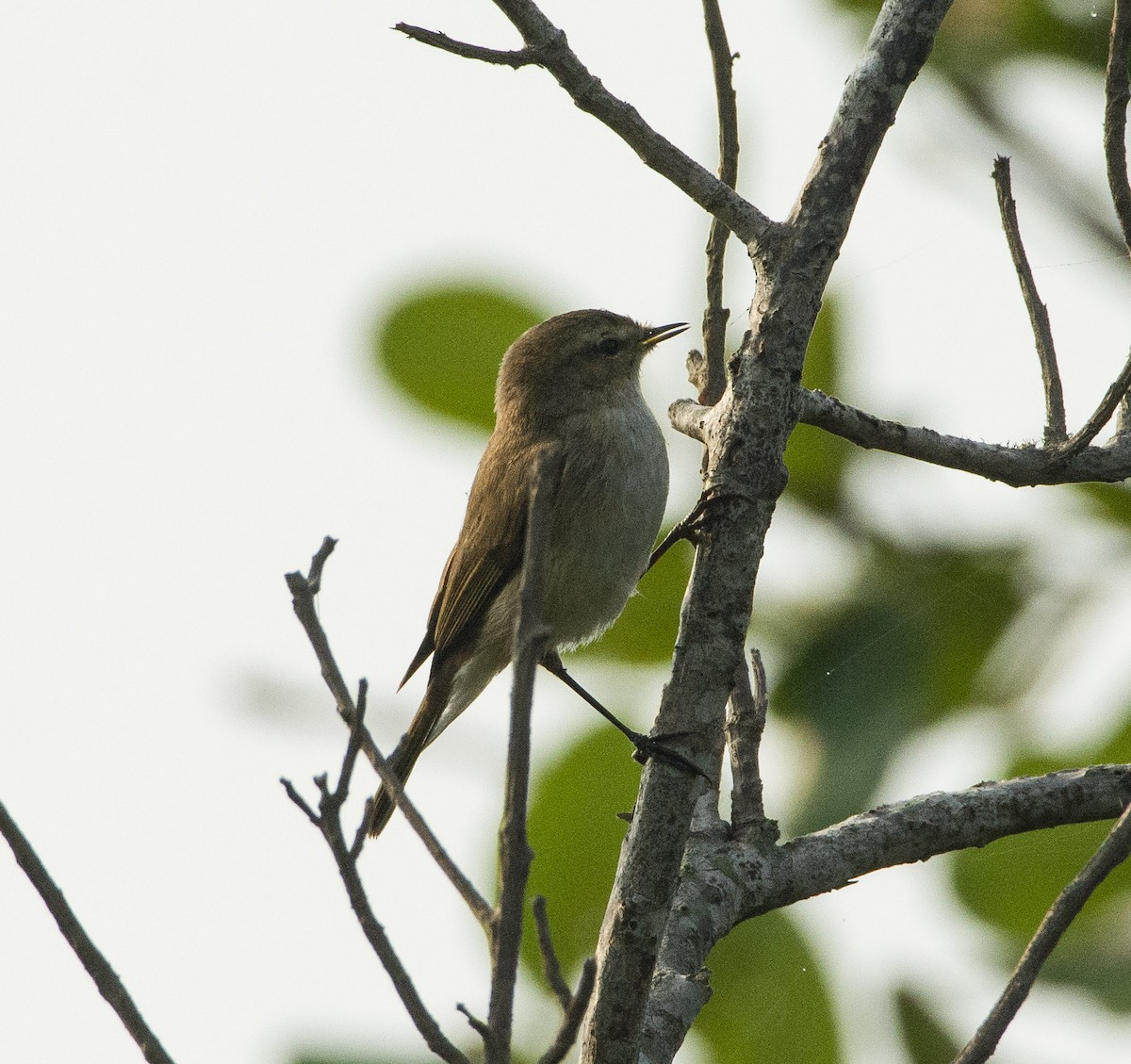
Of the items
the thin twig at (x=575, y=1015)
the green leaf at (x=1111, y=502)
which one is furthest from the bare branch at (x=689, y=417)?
the thin twig at (x=575, y=1015)

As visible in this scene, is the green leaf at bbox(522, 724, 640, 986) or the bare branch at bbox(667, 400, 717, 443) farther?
the bare branch at bbox(667, 400, 717, 443)

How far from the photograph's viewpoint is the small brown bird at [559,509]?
442 cm

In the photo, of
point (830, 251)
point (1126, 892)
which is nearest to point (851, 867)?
point (1126, 892)

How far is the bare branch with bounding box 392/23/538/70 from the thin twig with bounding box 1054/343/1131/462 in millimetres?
1318

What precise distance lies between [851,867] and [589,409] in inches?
83.8

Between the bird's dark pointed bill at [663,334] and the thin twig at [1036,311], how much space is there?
1.92m

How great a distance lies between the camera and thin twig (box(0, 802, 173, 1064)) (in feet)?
6.92

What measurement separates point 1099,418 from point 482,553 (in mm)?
2213

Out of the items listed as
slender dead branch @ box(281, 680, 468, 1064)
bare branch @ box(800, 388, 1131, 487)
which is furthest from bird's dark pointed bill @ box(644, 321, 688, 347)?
slender dead branch @ box(281, 680, 468, 1064)

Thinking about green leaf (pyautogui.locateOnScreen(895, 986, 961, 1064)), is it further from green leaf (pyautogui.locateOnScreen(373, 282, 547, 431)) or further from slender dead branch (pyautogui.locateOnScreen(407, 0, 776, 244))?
Answer: green leaf (pyautogui.locateOnScreen(373, 282, 547, 431))

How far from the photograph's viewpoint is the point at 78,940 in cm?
212

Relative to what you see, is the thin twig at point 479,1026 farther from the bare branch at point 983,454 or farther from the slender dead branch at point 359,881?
the bare branch at point 983,454

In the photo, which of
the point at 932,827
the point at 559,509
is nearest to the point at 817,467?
the point at 559,509

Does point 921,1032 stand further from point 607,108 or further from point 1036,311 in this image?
point 607,108
